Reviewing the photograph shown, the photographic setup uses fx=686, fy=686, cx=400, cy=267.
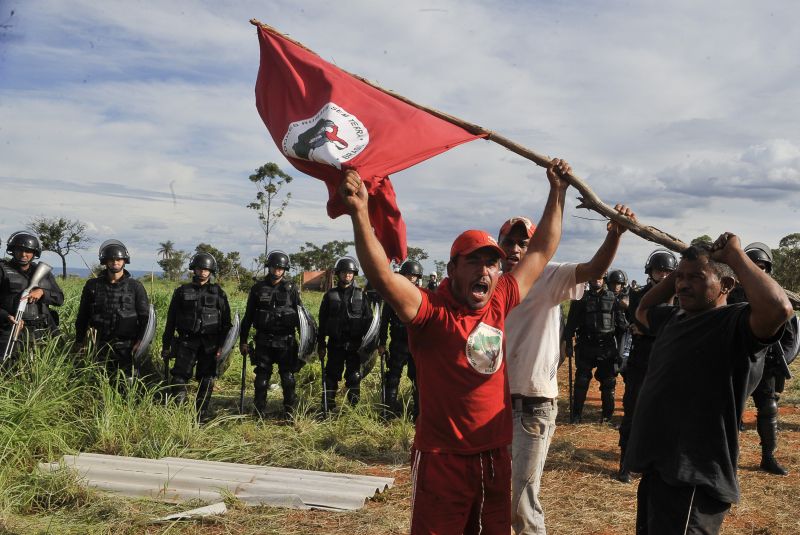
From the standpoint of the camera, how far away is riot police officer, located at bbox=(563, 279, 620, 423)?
360 inches

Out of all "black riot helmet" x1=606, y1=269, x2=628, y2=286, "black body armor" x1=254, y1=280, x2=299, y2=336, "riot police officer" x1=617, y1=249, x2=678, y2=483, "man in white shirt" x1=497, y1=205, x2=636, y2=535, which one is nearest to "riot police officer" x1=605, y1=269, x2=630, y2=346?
"black riot helmet" x1=606, y1=269, x2=628, y2=286

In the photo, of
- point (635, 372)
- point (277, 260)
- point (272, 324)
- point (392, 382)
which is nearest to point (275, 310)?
point (272, 324)

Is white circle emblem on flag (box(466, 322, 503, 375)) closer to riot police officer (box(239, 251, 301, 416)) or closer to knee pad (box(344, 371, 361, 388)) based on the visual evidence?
riot police officer (box(239, 251, 301, 416))

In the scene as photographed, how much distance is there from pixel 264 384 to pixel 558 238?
631cm

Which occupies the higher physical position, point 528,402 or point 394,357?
point 528,402

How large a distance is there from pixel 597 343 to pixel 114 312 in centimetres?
614

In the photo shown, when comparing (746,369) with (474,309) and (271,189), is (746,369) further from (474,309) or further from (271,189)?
(271,189)

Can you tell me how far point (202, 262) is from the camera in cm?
852

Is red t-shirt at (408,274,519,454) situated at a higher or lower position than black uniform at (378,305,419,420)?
higher

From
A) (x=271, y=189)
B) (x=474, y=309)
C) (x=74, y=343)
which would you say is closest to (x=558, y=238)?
(x=474, y=309)

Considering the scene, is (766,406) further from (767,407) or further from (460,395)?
(460,395)

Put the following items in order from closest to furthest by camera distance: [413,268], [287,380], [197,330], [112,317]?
[112,317]
[197,330]
[287,380]
[413,268]

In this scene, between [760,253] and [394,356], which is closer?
[760,253]

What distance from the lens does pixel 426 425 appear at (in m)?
2.80
